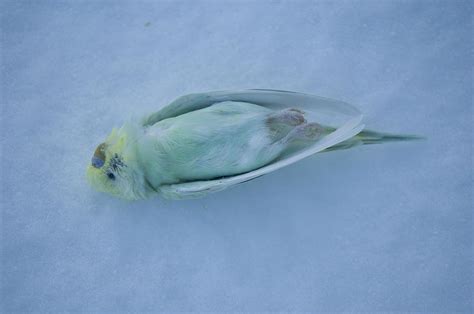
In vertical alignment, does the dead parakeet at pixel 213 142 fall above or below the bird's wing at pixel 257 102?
below

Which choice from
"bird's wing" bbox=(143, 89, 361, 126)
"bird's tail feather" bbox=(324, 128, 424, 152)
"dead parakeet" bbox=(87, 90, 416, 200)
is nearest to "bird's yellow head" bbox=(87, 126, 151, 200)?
"dead parakeet" bbox=(87, 90, 416, 200)

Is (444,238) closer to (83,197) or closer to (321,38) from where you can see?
(321,38)

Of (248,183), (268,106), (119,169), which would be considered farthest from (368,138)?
(119,169)

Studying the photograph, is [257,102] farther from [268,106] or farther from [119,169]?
[119,169]

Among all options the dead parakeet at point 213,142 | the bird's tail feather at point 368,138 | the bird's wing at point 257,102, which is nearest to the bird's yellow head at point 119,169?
the dead parakeet at point 213,142

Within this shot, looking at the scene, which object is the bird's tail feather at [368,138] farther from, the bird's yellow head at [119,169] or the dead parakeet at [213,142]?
the bird's yellow head at [119,169]

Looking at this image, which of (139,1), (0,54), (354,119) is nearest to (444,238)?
(354,119)

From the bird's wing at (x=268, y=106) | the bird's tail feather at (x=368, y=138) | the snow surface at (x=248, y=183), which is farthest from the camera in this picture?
the snow surface at (x=248, y=183)
